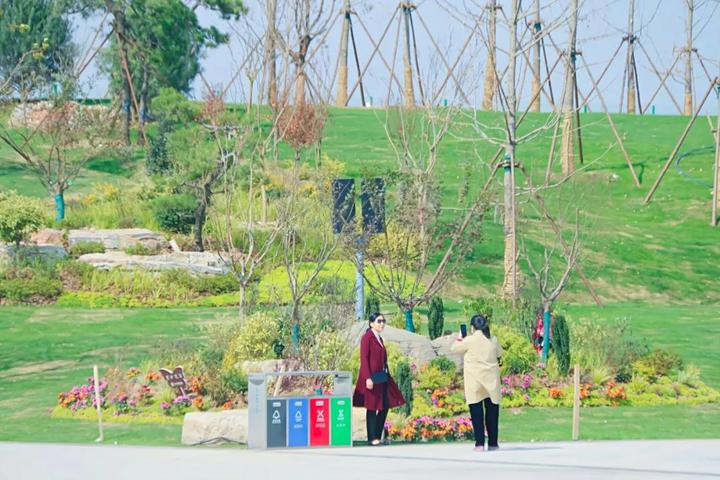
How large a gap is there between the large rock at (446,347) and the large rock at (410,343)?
24cm

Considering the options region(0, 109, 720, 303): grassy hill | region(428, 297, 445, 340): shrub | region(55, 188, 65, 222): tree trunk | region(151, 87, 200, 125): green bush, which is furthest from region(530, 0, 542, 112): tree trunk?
region(55, 188, 65, 222): tree trunk

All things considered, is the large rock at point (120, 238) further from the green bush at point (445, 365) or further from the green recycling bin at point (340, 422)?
the green recycling bin at point (340, 422)

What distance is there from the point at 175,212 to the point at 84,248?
3.11m

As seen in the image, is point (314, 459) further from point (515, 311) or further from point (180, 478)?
point (515, 311)

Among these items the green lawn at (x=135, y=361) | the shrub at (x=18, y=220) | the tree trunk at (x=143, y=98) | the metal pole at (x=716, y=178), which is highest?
the tree trunk at (x=143, y=98)

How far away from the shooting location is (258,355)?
56.7 feet

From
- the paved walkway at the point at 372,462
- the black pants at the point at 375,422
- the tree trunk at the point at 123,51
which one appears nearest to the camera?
the paved walkway at the point at 372,462

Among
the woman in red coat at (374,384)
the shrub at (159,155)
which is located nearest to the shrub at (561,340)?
the woman in red coat at (374,384)

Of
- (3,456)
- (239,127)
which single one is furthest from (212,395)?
(239,127)

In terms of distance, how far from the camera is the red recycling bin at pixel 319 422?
12258mm

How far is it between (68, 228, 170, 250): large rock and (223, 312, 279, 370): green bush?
11.8 metres

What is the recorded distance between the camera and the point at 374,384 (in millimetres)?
12367

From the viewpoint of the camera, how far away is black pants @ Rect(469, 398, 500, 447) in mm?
11758

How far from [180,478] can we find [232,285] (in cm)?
1759
